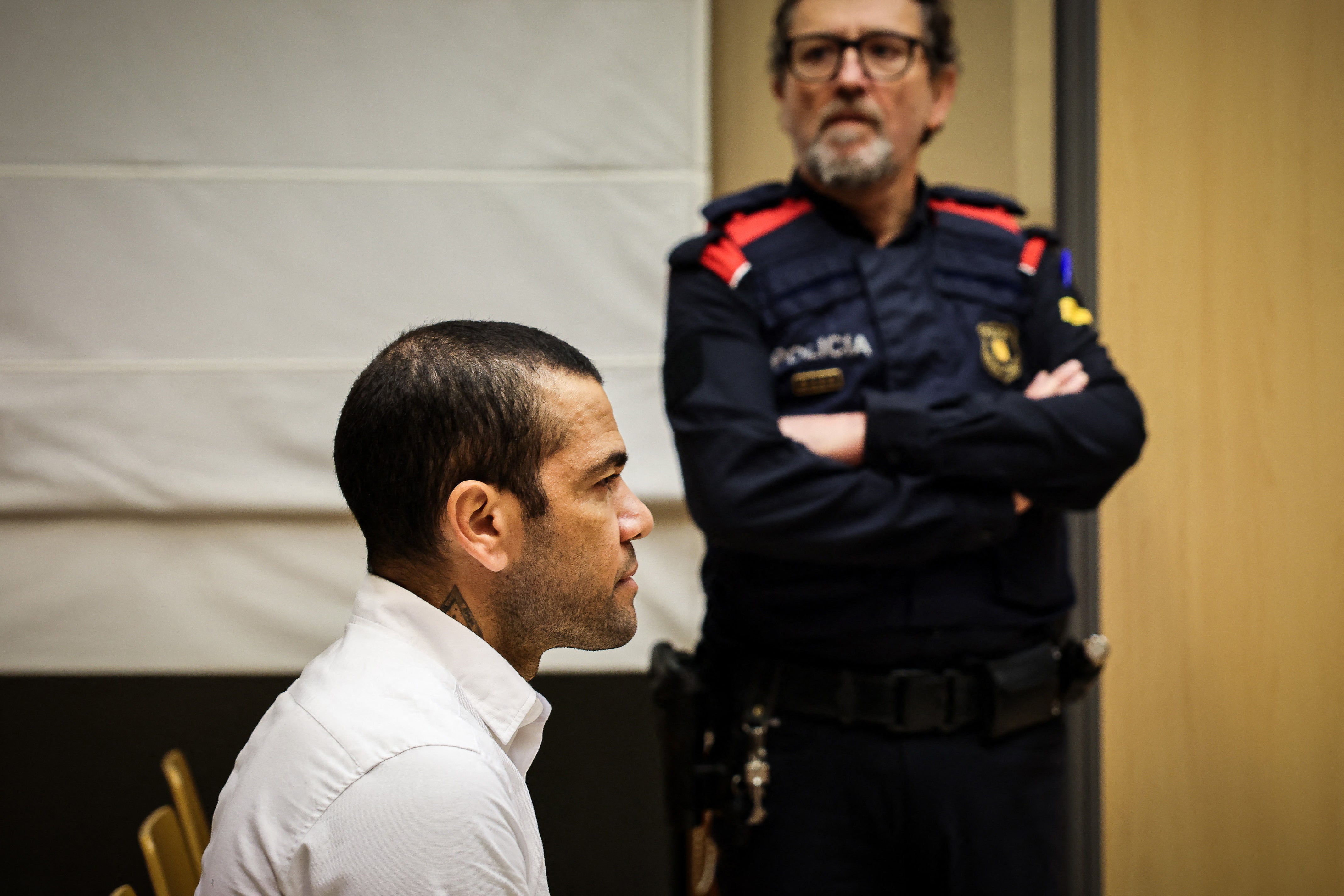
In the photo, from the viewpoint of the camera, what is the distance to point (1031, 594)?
1.49 m

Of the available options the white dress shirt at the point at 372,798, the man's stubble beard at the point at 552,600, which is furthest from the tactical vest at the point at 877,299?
the white dress shirt at the point at 372,798

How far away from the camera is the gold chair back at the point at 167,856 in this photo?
119 cm

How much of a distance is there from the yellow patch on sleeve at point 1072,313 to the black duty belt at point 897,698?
0.57 meters

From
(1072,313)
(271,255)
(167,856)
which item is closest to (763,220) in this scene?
(1072,313)

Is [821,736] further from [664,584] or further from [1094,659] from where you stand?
[664,584]

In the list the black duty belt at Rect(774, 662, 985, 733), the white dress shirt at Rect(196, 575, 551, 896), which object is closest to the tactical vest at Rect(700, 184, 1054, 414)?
the black duty belt at Rect(774, 662, 985, 733)

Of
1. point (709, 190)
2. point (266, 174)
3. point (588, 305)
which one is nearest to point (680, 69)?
point (709, 190)

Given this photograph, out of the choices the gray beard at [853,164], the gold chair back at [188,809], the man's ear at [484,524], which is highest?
the gray beard at [853,164]

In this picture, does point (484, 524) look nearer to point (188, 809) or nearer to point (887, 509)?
point (887, 509)

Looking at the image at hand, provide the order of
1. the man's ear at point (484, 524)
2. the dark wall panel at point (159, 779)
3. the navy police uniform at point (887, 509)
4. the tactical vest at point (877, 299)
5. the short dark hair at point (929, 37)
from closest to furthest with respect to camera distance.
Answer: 1. the man's ear at point (484, 524)
2. the navy police uniform at point (887, 509)
3. the tactical vest at point (877, 299)
4. the short dark hair at point (929, 37)
5. the dark wall panel at point (159, 779)

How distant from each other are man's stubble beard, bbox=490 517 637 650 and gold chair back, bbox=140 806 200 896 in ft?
1.91

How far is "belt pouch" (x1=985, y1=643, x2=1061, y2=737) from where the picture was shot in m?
1.44

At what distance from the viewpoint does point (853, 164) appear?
1.57 metres

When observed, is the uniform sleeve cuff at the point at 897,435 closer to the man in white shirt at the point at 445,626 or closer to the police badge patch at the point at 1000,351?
the police badge patch at the point at 1000,351
